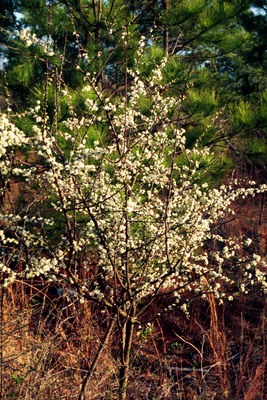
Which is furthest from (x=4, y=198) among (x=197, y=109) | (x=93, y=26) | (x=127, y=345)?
(x=127, y=345)

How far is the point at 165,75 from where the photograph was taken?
12.0 feet

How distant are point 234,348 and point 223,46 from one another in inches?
147

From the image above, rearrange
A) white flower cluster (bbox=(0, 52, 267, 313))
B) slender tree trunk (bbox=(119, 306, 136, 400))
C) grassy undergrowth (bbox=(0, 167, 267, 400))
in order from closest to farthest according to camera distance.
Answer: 1. white flower cluster (bbox=(0, 52, 267, 313))
2. slender tree trunk (bbox=(119, 306, 136, 400))
3. grassy undergrowth (bbox=(0, 167, 267, 400))

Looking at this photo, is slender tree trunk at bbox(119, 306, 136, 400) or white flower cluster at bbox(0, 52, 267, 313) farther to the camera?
slender tree trunk at bbox(119, 306, 136, 400)

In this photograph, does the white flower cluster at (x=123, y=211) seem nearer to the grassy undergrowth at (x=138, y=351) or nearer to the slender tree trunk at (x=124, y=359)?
the slender tree trunk at (x=124, y=359)

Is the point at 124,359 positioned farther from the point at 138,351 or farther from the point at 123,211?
the point at 123,211

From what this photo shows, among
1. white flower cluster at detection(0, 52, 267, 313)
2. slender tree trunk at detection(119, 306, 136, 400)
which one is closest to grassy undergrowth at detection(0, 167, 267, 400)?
slender tree trunk at detection(119, 306, 136, 400)

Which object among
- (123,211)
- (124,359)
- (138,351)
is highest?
(123,211)

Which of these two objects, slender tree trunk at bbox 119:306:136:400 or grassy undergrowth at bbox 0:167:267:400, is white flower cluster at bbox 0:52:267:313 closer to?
slender tree trunk at bbox 119:306:136:400

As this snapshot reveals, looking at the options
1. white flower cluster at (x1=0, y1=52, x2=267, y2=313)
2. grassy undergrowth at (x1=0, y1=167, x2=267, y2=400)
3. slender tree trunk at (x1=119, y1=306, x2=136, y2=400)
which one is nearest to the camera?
white flower cluster at (x1=0, y1=52, x2=267, y2=313)

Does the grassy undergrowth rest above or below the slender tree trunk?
below

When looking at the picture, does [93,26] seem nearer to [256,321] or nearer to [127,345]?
[127,345]

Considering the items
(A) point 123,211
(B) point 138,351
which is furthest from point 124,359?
(A) point 123,211

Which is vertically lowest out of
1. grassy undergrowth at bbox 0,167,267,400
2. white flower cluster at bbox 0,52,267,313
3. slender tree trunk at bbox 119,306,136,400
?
grassy undergrowth at bbox 0,167,267,400
